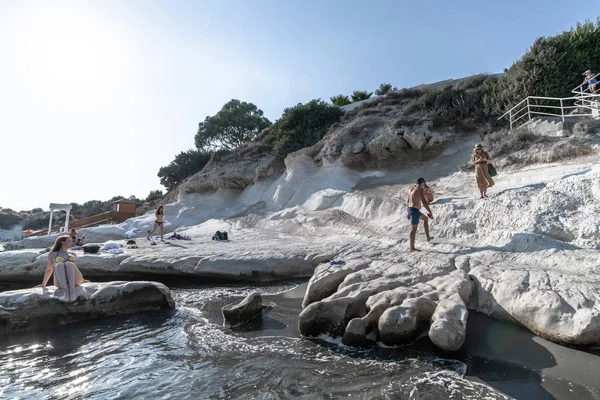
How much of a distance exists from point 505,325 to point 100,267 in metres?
9.79

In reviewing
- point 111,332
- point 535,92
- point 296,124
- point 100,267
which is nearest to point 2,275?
point 100,267

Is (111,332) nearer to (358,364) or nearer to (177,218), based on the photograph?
(358,364)

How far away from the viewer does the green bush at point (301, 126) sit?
781 inches

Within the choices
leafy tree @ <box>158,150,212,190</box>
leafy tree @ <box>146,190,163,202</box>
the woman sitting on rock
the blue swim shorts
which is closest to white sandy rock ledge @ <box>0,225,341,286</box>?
the blue swim shorts

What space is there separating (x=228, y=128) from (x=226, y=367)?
97.3 ft

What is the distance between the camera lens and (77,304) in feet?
20.0

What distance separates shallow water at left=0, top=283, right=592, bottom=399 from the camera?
3.41m

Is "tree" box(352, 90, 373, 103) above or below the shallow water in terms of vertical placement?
above

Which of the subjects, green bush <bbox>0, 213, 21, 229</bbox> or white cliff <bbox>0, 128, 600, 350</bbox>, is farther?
green bush <bbox>0, 213, 21, 229</bbox>

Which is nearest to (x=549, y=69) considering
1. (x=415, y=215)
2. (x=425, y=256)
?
(x=415, y=215)

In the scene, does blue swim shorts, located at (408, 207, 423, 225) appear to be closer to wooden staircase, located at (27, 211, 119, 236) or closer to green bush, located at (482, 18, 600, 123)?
green bush, located at (482, 18, 600, 123)

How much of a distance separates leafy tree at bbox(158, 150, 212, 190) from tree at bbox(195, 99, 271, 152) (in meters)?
3.79

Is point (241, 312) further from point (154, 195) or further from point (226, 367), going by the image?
point (154, 195)

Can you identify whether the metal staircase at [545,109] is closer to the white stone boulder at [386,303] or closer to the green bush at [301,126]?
the white stone boulder at [386,303]
